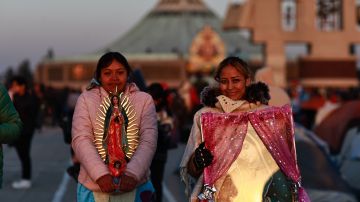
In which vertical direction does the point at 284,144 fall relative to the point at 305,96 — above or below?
above

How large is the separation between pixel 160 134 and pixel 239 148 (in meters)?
3.08

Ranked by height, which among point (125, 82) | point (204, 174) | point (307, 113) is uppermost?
point (125, 82)

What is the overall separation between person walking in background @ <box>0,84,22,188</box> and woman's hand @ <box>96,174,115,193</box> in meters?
0.94

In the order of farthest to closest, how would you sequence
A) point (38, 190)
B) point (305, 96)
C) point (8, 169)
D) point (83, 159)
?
point (305, 96) → point (8, 169) → point (38, 190) → point (83, 159)

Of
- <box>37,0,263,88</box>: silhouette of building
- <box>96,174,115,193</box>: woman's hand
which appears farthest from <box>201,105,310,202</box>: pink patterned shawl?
<box>37,0,263,88</box>: silhouette of building

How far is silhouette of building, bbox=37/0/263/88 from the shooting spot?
91.4 meters

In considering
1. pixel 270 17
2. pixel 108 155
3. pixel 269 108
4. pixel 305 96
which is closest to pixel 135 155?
pixel 108 155

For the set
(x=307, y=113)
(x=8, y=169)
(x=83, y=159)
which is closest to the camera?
A: (x=83, y=159)

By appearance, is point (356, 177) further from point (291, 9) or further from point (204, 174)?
point (291, 9)

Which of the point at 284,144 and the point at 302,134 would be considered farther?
the point at 302,134

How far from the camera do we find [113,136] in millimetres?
5875

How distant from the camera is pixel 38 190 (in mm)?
13562

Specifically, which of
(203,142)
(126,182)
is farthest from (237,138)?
(126,182)

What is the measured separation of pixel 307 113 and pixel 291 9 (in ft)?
79.4
